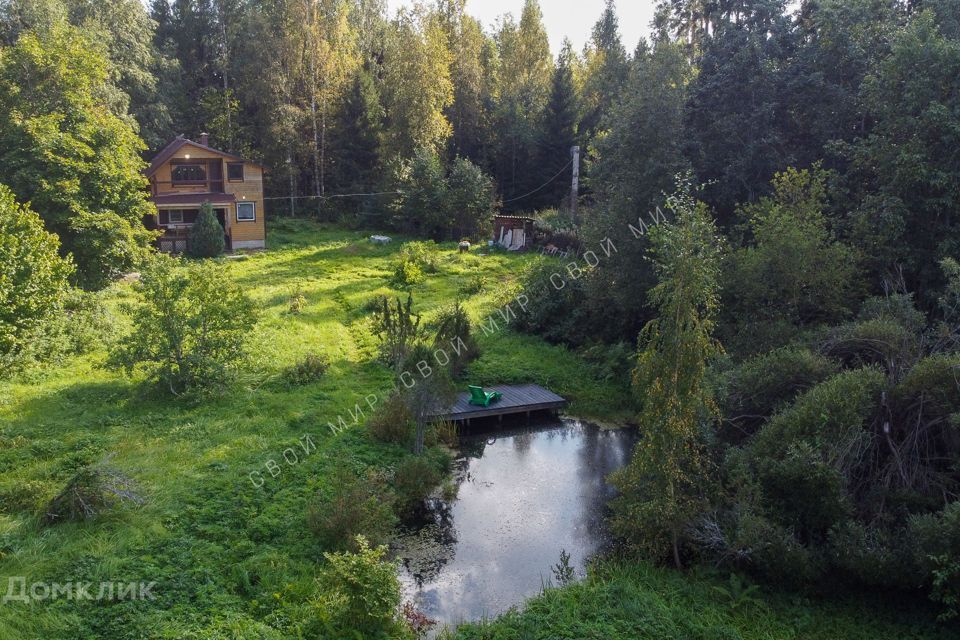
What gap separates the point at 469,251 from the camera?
34219 mm

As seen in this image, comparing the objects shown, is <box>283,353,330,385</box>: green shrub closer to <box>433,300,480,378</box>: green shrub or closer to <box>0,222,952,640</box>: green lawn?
<box>0,222,952,640</box>: green lawn

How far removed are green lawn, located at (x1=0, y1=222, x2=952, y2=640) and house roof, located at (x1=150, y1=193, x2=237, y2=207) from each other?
14880 millimetres

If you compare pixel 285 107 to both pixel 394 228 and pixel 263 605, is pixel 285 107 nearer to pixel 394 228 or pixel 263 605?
pixel 394 228

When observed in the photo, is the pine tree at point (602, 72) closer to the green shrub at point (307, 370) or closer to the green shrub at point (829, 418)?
the green shrub at point (307, 370)

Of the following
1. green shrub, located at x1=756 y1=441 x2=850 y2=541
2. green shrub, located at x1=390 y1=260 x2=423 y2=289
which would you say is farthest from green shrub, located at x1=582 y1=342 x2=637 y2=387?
green shrub, located at x1=390 y1=260 x2=423 y2=289

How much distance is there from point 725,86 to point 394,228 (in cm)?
2292

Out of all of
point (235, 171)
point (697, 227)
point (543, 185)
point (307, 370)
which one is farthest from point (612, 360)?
point (543, 185)

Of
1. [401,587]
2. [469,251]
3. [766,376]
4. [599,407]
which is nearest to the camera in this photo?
[401,587]

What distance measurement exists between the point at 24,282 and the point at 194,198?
1794cm

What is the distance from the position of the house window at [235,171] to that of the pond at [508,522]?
2378 centimetres

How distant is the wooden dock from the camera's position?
1659 cm

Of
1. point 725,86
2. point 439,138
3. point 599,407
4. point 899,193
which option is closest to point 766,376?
point 599,407

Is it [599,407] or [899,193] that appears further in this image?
[599,407]

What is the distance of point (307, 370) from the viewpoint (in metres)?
17.2
